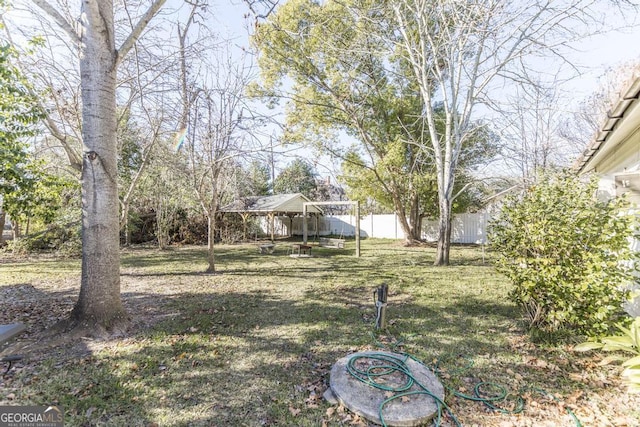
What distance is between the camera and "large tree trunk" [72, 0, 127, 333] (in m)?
4.06

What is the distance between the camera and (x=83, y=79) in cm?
409

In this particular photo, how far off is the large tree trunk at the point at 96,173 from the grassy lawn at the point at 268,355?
518 millimetres

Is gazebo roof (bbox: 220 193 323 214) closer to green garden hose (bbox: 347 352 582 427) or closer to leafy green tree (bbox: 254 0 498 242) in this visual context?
leafy green tree (bbox: 254 0 498 242)

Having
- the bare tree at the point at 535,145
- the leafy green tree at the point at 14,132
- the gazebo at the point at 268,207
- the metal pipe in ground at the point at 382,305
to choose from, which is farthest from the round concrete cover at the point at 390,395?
the gazebo at the point at 268,207

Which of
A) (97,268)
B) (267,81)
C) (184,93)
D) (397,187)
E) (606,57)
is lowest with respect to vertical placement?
(97,268)

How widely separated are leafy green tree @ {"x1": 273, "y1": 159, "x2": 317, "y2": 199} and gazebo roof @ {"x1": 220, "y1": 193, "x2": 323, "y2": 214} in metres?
10.1

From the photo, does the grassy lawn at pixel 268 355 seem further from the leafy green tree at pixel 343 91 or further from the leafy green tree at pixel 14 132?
the leafy green tree at pixel 343 91

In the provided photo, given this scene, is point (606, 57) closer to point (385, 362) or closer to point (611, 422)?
point (611, 422)

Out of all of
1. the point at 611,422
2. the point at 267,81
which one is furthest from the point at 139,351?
the point at 267,81

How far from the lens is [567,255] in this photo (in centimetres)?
369

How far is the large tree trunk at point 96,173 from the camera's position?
4062 mm

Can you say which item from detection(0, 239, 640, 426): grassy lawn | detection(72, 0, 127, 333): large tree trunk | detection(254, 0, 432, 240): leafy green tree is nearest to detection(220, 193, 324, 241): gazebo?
detection(254, 0, 432, 240): leafy green tree

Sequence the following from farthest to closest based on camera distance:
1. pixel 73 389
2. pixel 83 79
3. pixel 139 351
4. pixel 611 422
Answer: pixel 83 79
pixel 139 351
pixel 73 389
pixel 611 422

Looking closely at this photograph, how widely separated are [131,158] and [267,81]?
28.1 ft
